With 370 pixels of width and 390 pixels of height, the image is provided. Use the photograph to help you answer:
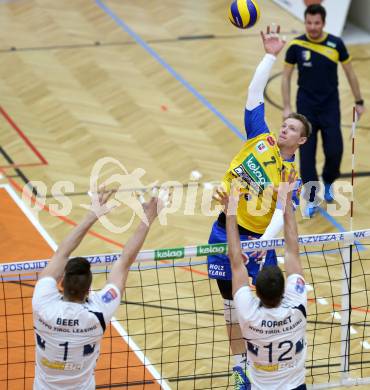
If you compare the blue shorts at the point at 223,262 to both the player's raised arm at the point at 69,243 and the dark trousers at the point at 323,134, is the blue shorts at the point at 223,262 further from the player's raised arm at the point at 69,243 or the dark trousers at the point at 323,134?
the dark trousers at the point at 323,134

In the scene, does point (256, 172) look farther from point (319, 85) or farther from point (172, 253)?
point (319, 85)

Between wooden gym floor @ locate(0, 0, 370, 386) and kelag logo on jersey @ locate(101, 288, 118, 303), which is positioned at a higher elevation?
kelag logo on jersey @ locate(101, 288, 118, 303)

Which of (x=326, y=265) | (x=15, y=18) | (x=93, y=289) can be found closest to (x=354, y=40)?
(x=15, y=18)

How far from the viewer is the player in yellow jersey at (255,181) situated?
28.6ft

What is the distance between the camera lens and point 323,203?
1284cm

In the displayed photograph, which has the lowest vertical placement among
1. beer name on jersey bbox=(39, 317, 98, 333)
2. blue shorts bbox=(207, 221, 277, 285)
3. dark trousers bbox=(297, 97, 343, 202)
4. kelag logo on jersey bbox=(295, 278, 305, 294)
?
dark trousers bbox=(297, 97, 343, 202)

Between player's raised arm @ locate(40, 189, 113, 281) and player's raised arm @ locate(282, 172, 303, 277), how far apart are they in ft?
4.63

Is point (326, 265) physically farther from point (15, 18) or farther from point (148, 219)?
point (15, 18)

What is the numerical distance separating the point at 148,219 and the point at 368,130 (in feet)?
26.2

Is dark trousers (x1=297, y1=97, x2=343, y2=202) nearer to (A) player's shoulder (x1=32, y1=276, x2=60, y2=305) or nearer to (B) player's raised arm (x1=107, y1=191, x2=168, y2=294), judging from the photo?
(B) player's raised arm (x1=107, y1=191, x2=168, y2=294)

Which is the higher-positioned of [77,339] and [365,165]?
[77,339]

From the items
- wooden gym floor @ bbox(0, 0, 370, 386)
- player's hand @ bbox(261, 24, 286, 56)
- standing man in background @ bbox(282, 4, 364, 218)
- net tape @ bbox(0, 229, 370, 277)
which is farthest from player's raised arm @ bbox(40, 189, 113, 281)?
standing man in background @ bbox(282, 4, 364, 218)

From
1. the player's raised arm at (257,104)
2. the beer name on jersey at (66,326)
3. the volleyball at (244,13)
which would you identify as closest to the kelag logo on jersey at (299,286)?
the beer name on jersey at (66,326)

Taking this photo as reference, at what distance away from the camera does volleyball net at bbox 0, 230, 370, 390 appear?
30.9 feet
